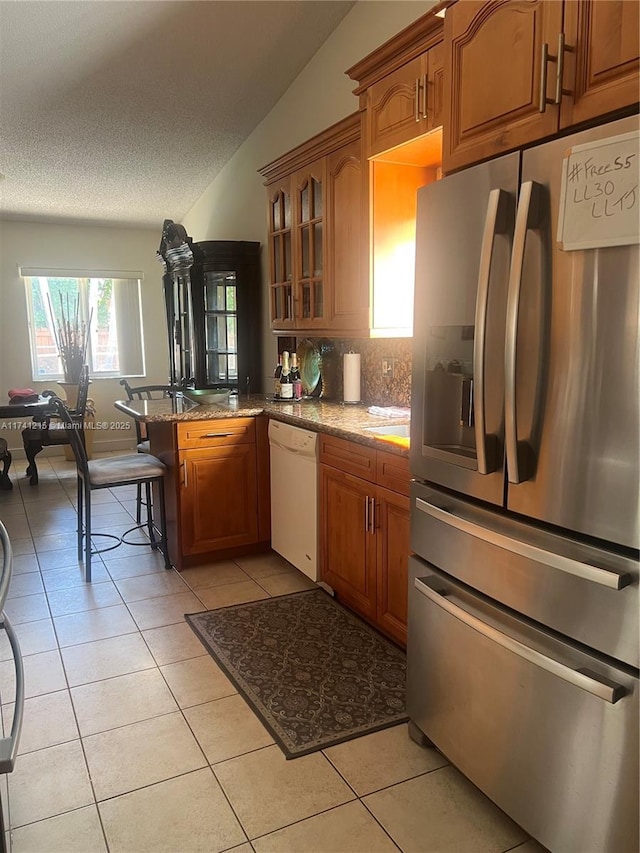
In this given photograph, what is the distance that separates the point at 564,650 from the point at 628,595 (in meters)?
0.23

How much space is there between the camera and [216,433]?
345 centimetres

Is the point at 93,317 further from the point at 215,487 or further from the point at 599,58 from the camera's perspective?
the point at 599,58

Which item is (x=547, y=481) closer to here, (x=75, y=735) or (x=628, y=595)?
(x=628, y=595)

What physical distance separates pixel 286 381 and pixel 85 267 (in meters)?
3.99

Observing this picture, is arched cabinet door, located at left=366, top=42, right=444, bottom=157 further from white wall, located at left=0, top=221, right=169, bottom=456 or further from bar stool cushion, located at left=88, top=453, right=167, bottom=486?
white wall, located at left=0, top=221, right=169, bottom=456

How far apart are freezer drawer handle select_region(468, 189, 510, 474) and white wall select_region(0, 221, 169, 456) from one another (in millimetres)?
6093

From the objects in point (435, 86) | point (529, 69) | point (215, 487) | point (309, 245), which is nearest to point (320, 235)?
point (309, 245)

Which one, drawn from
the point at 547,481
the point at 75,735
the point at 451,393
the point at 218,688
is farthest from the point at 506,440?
the point at 75,735

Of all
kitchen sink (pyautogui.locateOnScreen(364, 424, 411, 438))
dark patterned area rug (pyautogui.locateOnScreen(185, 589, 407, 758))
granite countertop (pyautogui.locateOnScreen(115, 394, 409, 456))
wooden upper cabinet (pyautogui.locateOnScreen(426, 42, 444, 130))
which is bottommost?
dark patterned area rug (pyautogui.locateOnScreen(185, 589, 407, 758))

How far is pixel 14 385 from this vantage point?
666 cm

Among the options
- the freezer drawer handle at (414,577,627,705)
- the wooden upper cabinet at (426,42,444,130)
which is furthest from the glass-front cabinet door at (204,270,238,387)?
the freezer drawer handle at (414,577,627,705)

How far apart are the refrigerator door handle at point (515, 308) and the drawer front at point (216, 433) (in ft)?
7.21

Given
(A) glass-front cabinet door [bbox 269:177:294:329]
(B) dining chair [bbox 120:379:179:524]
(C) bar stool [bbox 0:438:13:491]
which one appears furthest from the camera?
(C) bar stool [bbox 0:438:13:491]

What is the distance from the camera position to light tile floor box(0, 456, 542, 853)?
66.1 inches
